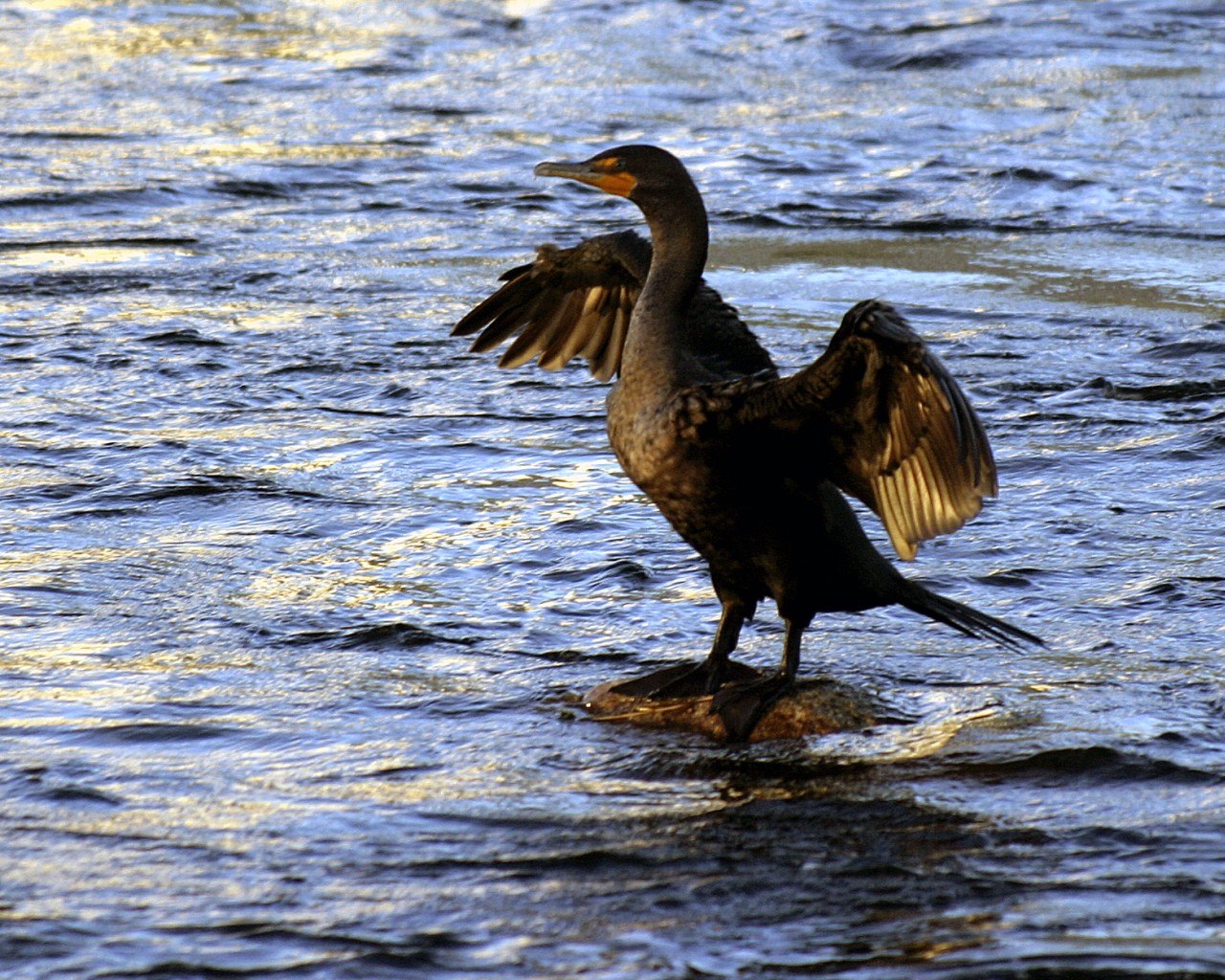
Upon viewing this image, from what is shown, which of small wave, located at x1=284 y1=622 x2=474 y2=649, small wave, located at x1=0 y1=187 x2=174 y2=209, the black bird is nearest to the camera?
the black bird

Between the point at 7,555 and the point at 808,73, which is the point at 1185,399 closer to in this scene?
the point at 7,555

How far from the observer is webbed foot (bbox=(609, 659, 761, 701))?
5.00 meters

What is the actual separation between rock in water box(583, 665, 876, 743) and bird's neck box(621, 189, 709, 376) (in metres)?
0.84

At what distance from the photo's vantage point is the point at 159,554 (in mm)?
6094

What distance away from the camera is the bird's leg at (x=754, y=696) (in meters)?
4.85

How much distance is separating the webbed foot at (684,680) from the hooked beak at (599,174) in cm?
123

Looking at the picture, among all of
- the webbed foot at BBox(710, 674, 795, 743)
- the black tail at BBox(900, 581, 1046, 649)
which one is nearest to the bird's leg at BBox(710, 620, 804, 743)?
the webbed foot at BBox(710, 674, 795, 743)

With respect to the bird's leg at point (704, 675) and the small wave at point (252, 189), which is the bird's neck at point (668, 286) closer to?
the bird's leg at point (704, 675)

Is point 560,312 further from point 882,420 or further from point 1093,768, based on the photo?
point 1093,768

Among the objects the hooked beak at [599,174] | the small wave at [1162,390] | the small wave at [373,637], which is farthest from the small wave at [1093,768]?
the small wave at [1162,390]

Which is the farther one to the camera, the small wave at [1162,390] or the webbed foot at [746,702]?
the small wave at [1162,390]

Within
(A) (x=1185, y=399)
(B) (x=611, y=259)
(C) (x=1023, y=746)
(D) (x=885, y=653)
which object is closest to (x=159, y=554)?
(B) (x=611, y=259)

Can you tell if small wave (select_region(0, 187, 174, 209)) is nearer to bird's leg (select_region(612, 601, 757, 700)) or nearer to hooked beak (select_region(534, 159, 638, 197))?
hooked beak (select_region(534, 159, 638, 197))

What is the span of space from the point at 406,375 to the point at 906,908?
4.79 meters
